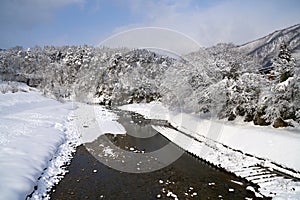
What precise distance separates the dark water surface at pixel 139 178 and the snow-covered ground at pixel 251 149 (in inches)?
37.4

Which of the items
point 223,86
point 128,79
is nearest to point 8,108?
point 223,86

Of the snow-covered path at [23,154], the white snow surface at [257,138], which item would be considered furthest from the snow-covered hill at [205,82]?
the snow-covered path at [23,154]

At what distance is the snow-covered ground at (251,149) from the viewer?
12364mm

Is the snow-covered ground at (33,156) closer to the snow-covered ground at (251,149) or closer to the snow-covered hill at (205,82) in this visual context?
the snow-covered ground at (251,149)

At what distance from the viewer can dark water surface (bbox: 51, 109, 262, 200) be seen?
1140 cm

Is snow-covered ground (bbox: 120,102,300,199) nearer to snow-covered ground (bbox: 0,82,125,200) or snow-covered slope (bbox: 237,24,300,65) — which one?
snow-covered ground (bbox: 0,82,125,200)

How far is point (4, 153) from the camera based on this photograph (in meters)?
13.4

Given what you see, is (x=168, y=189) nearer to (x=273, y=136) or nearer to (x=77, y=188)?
(x=77, y=188)

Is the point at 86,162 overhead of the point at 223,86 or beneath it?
beneath

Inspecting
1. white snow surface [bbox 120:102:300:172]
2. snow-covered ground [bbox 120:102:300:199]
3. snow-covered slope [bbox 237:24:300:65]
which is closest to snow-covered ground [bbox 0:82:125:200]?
snow-covered ground [bbox 120:102:300:199]

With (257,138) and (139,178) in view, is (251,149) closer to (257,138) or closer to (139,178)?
(257,138)

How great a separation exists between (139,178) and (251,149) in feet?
25.7

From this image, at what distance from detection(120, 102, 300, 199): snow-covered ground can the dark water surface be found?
37.4 inches

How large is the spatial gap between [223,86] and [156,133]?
7907 millimetres
